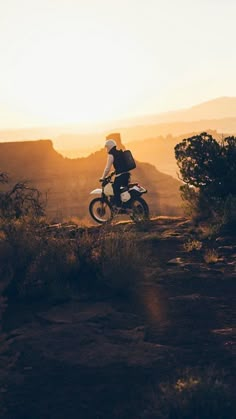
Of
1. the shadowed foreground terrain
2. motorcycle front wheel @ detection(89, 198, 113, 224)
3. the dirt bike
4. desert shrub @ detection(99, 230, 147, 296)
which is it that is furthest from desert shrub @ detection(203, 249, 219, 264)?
motorcycle front wheel @ detection(89, 198, 113, 224)

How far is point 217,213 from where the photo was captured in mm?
12711

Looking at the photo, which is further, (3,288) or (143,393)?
(3,288)

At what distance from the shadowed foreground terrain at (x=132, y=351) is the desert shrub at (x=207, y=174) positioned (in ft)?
13.1

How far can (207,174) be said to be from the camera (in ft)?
44.4

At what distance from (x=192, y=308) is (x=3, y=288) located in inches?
92.9

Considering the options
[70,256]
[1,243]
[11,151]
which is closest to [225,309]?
[70,256]

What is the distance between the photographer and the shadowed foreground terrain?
493 centimetres

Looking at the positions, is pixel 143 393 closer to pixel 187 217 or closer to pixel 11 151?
pixel 187 217

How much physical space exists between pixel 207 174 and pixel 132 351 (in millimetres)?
7864

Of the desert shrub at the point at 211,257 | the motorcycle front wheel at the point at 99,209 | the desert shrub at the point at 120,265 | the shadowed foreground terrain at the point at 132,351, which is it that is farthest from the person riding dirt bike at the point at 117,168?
the desert shrub at the point at 120,265

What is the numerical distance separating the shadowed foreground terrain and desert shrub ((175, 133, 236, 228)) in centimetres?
400

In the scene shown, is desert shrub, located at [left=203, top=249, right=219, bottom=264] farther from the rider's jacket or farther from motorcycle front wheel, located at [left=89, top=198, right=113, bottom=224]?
motorcycle front wheel, located at [left=89, top=198, right=113, bottom=224]

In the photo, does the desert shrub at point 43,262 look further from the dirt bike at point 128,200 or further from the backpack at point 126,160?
the backpack at point 126,160

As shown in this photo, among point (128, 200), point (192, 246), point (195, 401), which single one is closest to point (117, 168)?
point (128, 200)
